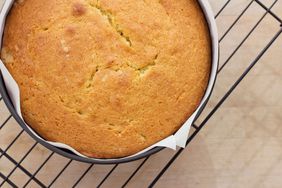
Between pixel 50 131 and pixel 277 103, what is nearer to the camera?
pixel 50 131

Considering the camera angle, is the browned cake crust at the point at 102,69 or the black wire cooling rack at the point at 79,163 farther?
the black wire cooling rack at the point at 79,163

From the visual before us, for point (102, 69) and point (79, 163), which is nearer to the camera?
point (102, 69)

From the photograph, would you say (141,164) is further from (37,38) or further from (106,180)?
(37,38)

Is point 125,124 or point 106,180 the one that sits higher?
point 125,124

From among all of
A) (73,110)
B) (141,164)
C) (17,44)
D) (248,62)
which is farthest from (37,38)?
(248,62)

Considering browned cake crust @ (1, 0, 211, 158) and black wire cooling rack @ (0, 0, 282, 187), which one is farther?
black wire cooling rack @ (0, 0, 282, 187)

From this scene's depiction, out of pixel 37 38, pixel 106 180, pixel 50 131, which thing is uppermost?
pixel 37 38

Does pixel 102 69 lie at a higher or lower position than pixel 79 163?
higher
